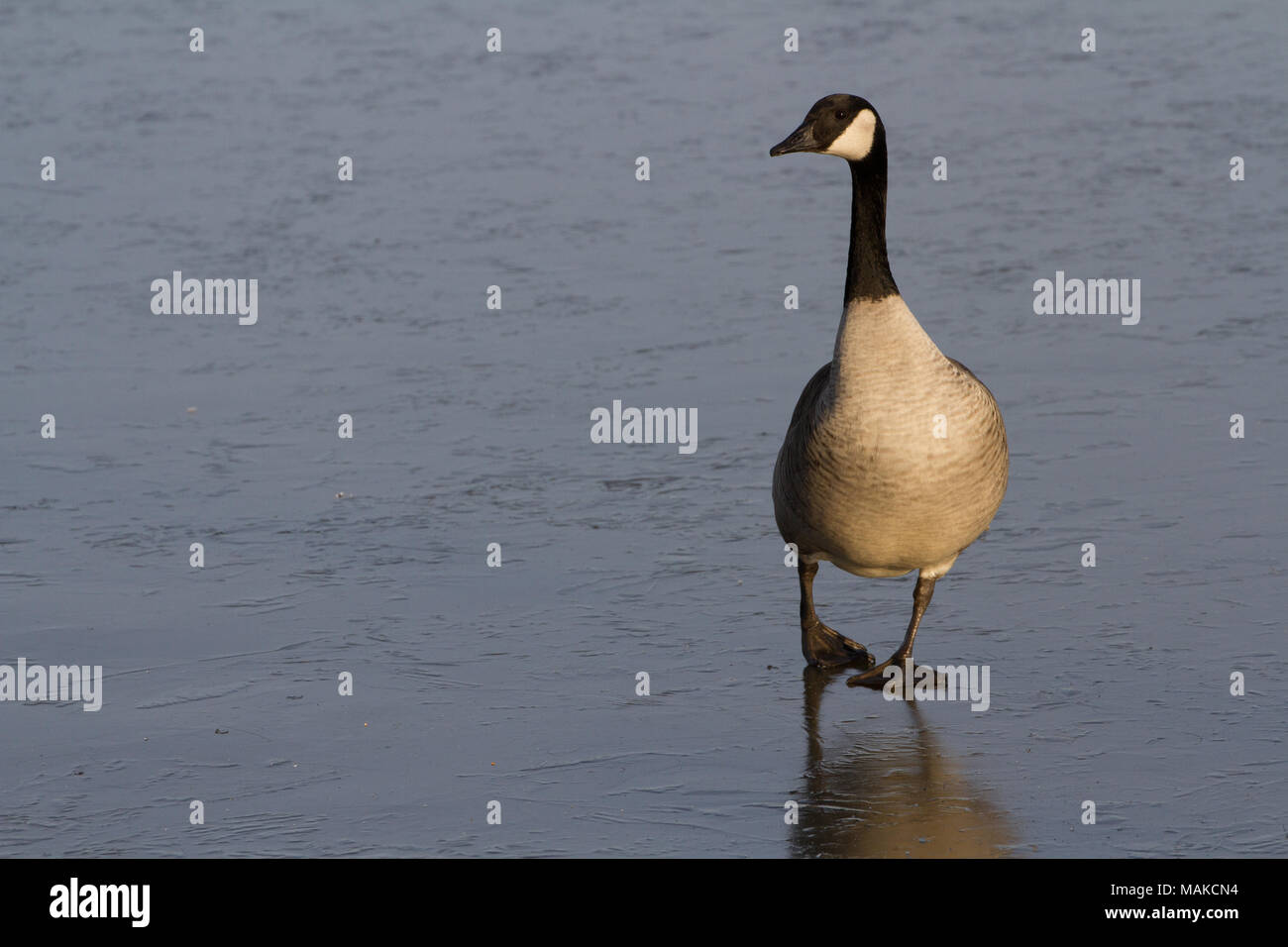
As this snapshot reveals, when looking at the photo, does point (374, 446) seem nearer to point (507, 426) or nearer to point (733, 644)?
point (507, 426)

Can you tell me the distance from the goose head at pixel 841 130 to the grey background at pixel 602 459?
178 centimetres

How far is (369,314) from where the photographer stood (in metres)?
11.0

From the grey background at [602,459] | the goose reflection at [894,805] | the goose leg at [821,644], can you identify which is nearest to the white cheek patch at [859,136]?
the goose leg at [821,644]

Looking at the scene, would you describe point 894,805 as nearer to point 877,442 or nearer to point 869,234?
point 877,442

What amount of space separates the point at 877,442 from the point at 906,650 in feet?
2.66

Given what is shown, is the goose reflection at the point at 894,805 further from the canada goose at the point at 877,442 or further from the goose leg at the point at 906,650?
the canada goose at the point at 877,442

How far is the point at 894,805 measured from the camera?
5605 mm

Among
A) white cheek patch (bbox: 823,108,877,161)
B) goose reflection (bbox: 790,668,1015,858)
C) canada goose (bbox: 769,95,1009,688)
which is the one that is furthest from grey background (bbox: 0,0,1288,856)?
white cheek patch (bbox: 823,108,877,161)

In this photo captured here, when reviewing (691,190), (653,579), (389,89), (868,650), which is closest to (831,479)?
(868,650)

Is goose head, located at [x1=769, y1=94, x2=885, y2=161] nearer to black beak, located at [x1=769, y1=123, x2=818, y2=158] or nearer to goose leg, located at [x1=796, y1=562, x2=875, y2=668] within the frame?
black beak, located at [x1=769, y1=123, x2=818, y2=158]

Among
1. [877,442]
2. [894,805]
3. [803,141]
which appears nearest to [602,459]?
[803,141]

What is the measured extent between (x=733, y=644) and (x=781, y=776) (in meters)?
1.15

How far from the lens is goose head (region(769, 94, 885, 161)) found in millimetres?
6676

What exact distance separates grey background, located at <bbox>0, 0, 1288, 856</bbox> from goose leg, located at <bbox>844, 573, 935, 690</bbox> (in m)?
0.13
